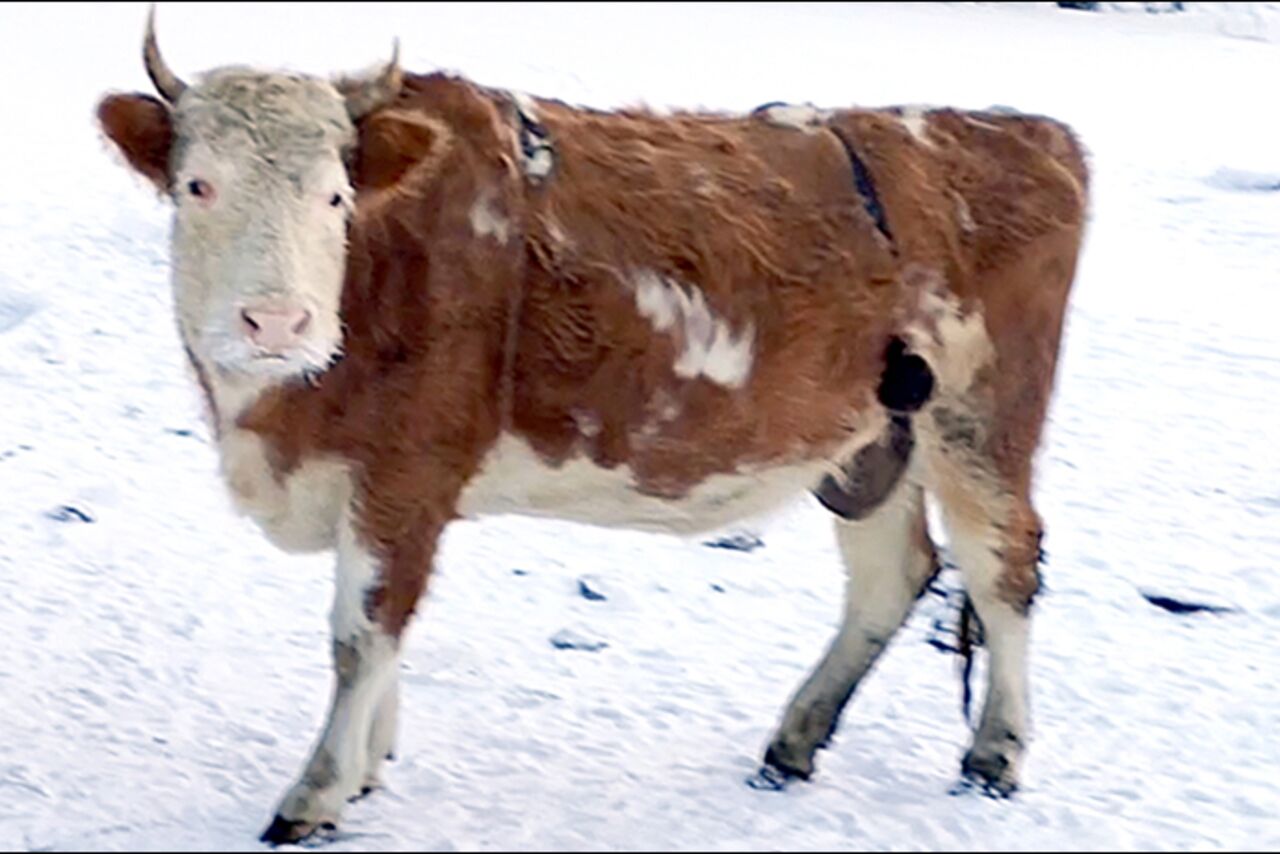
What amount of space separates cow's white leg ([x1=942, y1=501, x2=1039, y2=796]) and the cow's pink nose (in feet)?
5.13

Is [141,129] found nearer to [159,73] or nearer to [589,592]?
[159,73]

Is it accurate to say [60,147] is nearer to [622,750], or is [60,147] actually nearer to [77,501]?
[77,501]

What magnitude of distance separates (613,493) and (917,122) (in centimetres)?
109

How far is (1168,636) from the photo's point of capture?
18.4ft

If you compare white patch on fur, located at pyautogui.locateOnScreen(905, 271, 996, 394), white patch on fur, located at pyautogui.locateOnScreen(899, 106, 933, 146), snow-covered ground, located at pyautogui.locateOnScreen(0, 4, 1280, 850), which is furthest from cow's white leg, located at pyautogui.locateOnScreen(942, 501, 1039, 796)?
white patch on fur, located at pyautogui.locateOnScreen(899, 106, 933, 146)

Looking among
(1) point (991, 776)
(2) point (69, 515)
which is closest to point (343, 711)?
(1) point (991, 776)

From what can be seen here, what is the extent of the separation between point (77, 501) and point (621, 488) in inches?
109

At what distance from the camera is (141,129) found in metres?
3.89

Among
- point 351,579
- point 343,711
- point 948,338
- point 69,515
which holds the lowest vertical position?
point 69,515

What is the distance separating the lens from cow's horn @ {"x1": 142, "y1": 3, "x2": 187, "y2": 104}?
3774 millimetres

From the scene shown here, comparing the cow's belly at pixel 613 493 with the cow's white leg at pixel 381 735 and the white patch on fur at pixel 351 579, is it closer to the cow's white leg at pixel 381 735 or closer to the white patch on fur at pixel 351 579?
the white patch on fur at pixel 351 579

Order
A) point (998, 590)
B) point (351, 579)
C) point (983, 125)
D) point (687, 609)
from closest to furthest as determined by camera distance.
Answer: point (351, 579), point (998, 590), point (983, 125), point (687, 609)

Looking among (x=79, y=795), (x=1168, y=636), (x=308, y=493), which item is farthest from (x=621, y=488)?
(x=1168, y=636)

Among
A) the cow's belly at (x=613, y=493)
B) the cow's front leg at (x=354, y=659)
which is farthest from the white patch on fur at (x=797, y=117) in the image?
the cow's front leg at (x=354, y=659)
